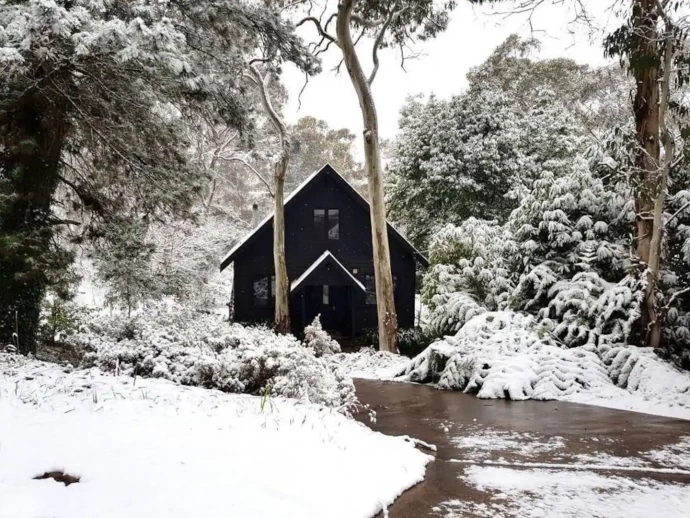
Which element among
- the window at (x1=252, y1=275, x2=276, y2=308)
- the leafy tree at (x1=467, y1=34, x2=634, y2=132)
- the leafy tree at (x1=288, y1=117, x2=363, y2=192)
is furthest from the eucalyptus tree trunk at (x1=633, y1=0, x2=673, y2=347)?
the leafy tree at (x1=288, y1=117, x2=363, y2=192)

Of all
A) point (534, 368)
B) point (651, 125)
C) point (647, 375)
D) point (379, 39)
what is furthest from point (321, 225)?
point (647, 375)

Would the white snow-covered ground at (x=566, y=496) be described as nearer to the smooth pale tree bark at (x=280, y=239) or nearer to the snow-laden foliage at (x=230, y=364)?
the snow-laden foliage at (x=230, y=364)

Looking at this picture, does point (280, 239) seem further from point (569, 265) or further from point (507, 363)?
point (507, 363)

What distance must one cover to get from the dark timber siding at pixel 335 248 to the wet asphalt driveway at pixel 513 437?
13.2m

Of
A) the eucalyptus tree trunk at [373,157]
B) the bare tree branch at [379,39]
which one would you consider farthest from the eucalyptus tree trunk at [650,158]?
the bare tree branch at [379,39]

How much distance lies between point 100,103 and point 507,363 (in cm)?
807

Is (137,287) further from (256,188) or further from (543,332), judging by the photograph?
(256,188)

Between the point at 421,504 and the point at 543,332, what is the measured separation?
744 centimetres

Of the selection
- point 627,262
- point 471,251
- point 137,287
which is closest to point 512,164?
point 471,251

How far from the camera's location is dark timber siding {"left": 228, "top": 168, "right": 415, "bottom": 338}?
2148 centimetres

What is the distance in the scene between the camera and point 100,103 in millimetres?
7965

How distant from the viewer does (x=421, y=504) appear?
3502 millimetres

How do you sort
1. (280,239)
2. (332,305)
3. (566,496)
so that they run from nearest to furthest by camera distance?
(566,496), (280,239), (332,305)

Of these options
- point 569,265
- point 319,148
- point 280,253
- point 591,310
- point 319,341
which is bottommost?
point 319,341
